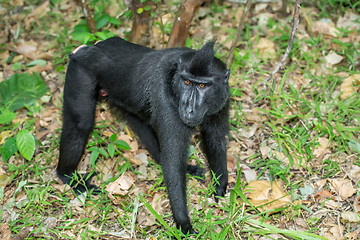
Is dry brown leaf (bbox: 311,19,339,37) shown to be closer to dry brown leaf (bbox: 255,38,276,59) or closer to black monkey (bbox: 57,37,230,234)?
dry brown leaf (bbox: 255,38,276,59)

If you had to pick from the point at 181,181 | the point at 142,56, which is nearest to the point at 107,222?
the point at 181,181

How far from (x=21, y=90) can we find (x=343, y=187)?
16.3 feet

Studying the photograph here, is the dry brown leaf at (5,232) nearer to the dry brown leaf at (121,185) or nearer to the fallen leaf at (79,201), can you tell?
the fallen leaf at (79,201)

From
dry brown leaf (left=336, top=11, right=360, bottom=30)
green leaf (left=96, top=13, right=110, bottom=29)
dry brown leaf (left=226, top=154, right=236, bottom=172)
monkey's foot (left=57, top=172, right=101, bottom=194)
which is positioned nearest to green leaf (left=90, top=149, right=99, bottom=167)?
monkey's foot (left=57, top=172, right=101, bottom=194)

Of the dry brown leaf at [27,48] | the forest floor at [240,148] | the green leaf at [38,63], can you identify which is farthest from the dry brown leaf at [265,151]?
the dry brown leaf at [27,48]

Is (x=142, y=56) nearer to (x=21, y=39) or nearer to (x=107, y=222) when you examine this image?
(x=107, y=222)

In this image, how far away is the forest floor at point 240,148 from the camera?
477cm

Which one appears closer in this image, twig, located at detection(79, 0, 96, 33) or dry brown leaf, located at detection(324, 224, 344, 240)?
dry brown leaf, located at detection(324, 224, 344, 240)

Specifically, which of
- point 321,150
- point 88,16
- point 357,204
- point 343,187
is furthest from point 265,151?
point 88,16

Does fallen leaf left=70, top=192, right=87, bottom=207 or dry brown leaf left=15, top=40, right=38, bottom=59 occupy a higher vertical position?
dry brown leaf left=15, top=40, right=38, bottom=59

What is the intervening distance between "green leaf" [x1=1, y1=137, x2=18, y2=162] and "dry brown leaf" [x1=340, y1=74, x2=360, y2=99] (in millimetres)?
4748

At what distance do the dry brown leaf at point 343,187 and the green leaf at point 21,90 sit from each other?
4.56 metres

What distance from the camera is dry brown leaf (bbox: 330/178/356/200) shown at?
194 inches

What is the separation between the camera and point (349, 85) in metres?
6.15
